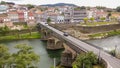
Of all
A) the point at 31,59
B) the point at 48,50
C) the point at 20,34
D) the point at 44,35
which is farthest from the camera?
the point at 20,34

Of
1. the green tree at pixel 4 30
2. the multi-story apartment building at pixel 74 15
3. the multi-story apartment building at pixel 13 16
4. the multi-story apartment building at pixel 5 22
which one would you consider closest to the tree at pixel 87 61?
the green tree at pixel 4 30

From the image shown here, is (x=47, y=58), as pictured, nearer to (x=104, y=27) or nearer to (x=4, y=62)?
(x=4, y=62)

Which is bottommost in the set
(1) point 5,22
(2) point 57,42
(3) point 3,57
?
(2) point 57,42

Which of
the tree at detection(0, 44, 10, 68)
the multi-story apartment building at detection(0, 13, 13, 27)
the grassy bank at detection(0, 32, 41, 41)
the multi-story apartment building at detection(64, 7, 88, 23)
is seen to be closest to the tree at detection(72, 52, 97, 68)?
the tree at detection(0, 44, 10, 68)

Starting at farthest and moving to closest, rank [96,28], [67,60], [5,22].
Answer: [5,22], [96,28], [67,60]

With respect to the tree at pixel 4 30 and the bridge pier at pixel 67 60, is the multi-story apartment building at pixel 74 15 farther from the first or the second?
the bridge pier at pixel 67 60

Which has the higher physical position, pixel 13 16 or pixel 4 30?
pixel 13 16

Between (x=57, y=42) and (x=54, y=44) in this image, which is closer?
(x=57, y=42)

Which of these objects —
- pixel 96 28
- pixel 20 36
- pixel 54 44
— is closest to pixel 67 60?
pixel 54 44

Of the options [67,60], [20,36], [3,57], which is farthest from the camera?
→ [20,36]

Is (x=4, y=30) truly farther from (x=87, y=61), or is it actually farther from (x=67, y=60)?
(x=87, y=61)

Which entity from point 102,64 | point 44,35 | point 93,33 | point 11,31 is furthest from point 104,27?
point 102,64
